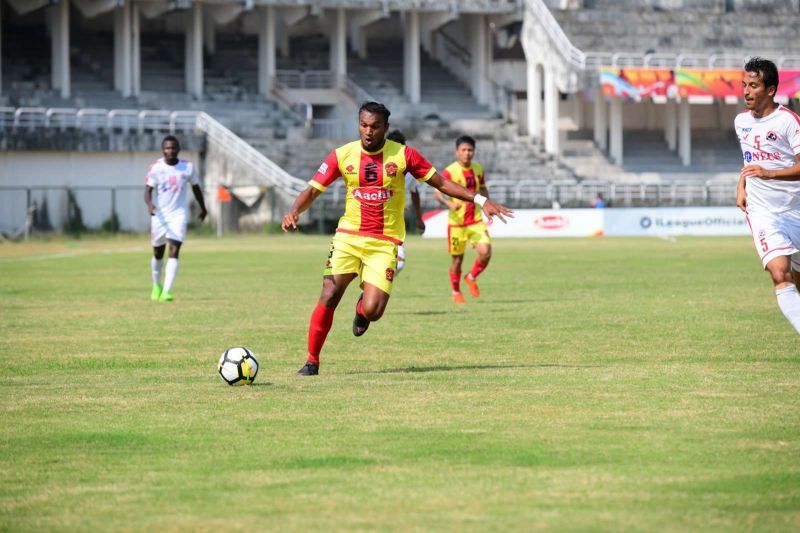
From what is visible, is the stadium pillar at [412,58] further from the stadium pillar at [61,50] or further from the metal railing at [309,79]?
the stadium pillar at [61,50]

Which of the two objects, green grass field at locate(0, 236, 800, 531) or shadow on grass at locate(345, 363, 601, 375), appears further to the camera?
shadow on grass at locate(345, 363, 601, 375)

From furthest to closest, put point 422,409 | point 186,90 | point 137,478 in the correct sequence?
point 186,90 → point 422,409 → point 137,478

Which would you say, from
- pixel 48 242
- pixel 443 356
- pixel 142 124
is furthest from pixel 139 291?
pixel 142 124

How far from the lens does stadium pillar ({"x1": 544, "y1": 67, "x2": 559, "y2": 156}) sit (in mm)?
63812

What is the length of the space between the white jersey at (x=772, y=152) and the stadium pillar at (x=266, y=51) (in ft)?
173

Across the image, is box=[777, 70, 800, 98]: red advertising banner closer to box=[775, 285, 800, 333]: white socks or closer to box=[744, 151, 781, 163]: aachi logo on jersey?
box=[744, 151, 781, 163]: aachi logo on jersey

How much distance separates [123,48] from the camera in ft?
201

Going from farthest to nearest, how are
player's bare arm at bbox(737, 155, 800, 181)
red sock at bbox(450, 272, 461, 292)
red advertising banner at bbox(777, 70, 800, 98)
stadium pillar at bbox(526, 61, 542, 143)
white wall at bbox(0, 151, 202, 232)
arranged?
stadium pillar at bbox(526, 61, 542, 143)
red advertising banner at bbox(777, 70, 800, 98)
white wall at bbox(0, 151, 202, 232)
red sock at bbox(450, 272, 461, 292)
player's bare arm at bbox(737, 155, 800, 181)

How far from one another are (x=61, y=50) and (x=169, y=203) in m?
39.4

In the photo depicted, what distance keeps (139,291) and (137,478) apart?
17.1 meters

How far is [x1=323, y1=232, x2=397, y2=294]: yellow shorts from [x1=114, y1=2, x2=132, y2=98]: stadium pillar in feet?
164

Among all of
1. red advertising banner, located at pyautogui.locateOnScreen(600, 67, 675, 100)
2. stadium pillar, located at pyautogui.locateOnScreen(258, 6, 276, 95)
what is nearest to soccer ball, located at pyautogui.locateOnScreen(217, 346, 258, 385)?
red advertising banner, located at pyautogui.locateOnScreen(600, 67, 675, 100)

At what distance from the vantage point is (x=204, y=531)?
21.3ft

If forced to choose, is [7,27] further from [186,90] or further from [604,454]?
[604,454]
